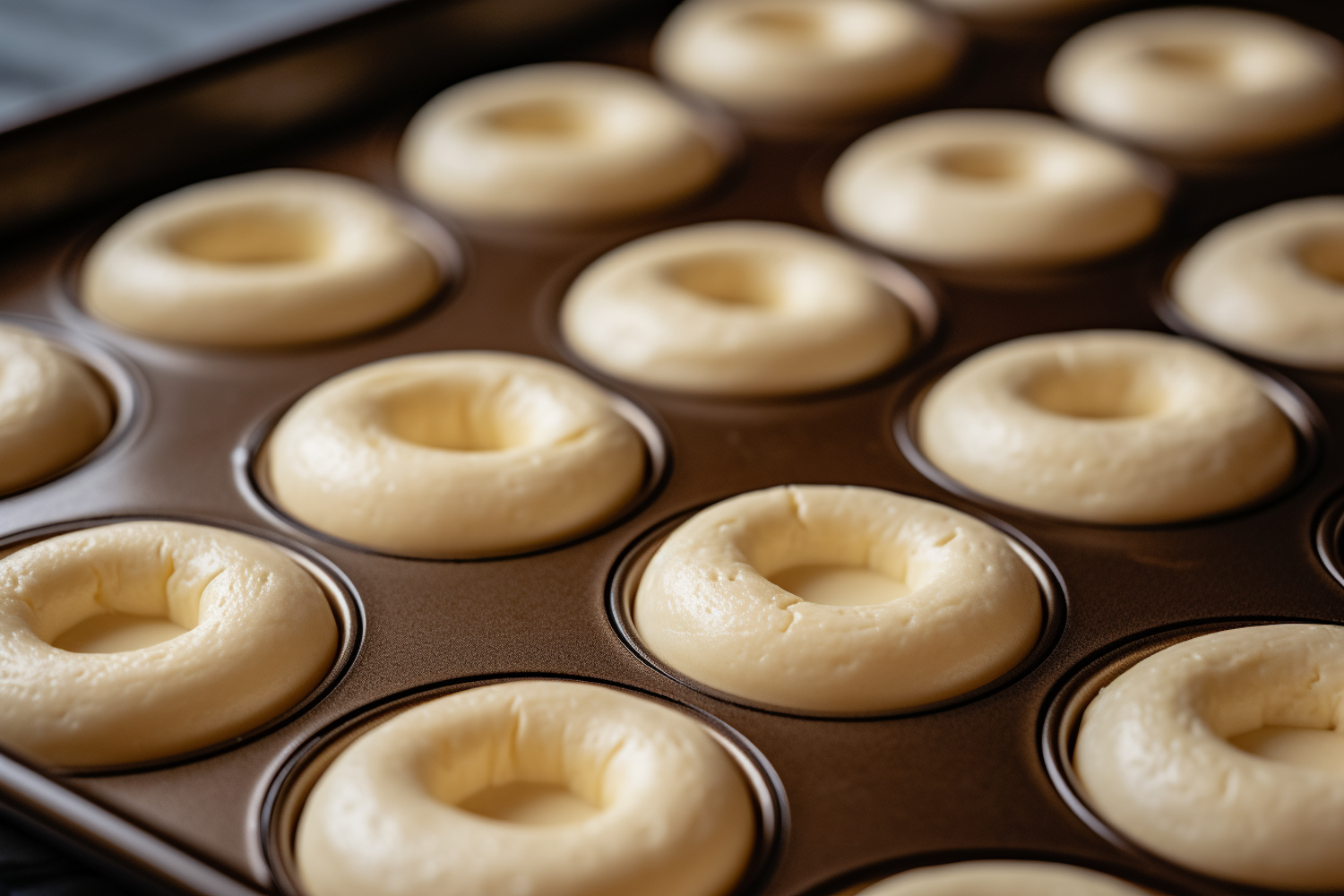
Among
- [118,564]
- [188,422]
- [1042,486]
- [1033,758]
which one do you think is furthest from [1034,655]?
[188,422]

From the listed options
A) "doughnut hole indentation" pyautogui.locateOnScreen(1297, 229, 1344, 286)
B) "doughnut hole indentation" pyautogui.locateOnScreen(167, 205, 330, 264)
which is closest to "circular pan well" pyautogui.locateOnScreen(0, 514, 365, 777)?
"doughnut hole indentation" pyautogui.locateOnScreen(167, 205, 330, 264)

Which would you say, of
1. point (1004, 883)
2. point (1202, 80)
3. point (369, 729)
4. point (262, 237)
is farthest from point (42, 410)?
point (1202, 80)

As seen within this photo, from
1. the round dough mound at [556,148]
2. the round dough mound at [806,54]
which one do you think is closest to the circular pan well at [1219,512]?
the round dough mound at [556,148]

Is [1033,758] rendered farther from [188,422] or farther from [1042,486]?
[188,422]

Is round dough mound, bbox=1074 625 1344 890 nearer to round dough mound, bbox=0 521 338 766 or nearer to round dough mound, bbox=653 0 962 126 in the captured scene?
round dough mound, bbox=0 521 338 766

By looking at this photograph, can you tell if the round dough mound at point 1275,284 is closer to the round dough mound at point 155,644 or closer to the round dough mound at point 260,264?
the round dough mound at point 260,264

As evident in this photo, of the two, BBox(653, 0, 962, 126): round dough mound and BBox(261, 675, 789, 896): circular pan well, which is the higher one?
BBox(653, 0, 962, 126): round dough mound

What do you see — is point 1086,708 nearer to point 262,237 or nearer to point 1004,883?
point 1004,883

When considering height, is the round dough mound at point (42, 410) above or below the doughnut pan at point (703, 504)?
above
